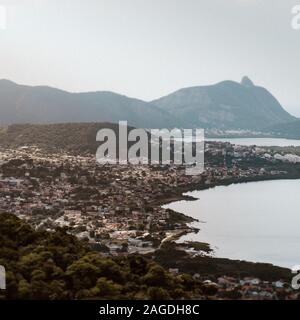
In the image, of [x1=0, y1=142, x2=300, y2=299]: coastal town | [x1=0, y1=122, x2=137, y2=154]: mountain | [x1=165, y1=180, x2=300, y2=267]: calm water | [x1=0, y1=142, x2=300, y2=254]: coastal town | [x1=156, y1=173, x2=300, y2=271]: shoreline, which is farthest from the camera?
[x1=0, y1=122, x2=137, y2=154]: mountain

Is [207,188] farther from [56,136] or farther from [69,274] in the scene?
[69,274]

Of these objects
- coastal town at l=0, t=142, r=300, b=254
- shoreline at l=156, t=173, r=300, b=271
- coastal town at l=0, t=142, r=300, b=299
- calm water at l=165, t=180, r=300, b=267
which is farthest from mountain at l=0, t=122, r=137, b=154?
calm water at l=165, t=180, r=300, b=267

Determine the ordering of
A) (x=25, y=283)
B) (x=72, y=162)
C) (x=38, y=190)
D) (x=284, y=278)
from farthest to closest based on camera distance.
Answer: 1. (x=72, y=162)
2. (x=38, y=190)
3. (x=284, y=278)
4. (x=25, y=283)

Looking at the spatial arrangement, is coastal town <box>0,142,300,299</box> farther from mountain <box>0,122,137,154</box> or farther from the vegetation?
mountain <box>0,122,137,154</box>

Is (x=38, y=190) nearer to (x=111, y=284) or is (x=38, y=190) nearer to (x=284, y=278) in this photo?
(x=284, y=278)

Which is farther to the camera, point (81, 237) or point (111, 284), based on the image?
point (81, 237)

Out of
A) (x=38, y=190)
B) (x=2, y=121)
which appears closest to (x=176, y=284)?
(x=38, y=190)

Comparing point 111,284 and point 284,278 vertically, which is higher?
point 111,284

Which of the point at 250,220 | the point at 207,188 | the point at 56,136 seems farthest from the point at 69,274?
the point at 56,136
